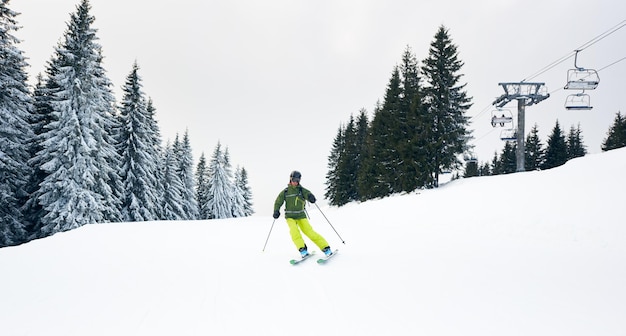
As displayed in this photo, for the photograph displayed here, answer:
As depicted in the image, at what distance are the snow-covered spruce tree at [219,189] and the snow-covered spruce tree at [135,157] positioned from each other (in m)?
16.4

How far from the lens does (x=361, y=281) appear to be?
4.79 meters

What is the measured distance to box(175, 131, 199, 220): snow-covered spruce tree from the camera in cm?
3716

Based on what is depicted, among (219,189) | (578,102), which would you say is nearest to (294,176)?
(578,102)

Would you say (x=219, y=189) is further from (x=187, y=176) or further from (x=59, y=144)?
(x=59, y=144)

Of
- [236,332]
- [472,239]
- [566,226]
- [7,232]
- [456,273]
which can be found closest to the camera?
[236,332]

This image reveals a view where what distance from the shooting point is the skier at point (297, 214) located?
640cm

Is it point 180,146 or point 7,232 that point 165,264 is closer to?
point 7,232

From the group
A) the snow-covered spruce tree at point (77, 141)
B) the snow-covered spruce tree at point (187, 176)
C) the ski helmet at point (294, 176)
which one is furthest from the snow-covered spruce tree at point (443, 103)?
the snow-covered spruce tree at point (187, 176)

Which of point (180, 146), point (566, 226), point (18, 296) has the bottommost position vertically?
point (18, 296)

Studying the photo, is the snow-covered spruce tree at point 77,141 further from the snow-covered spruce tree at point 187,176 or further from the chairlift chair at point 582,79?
the chairlift chair at point 582,79

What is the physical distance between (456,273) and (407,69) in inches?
1030

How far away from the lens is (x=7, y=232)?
1592 cm

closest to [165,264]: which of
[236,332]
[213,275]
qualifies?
[213,275]

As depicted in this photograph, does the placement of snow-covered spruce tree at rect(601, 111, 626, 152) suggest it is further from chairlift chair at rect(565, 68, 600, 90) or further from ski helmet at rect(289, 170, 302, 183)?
ski helmet at rect(289, 170, 302, 183)
